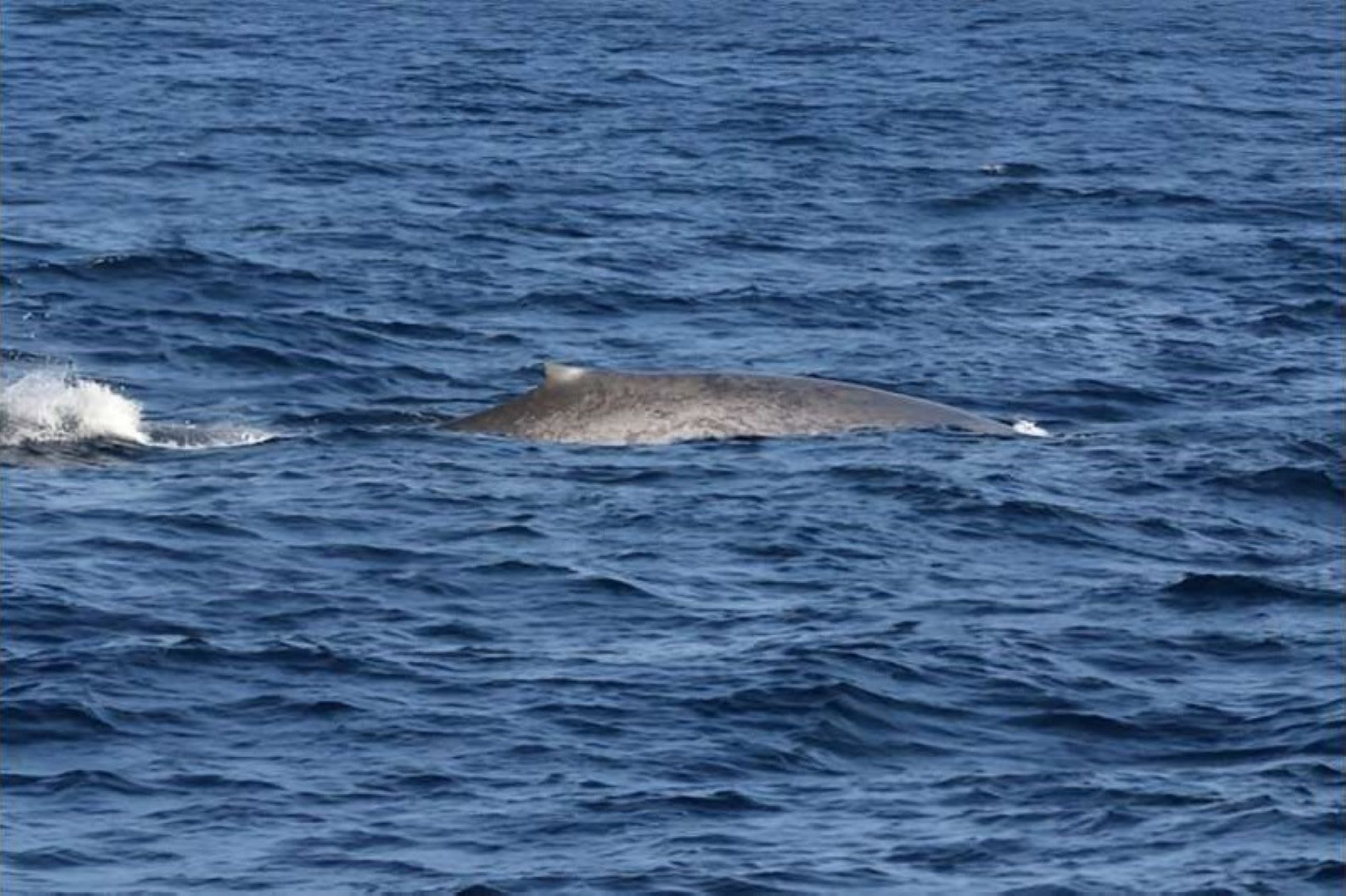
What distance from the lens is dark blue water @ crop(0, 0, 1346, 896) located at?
72.9 ft

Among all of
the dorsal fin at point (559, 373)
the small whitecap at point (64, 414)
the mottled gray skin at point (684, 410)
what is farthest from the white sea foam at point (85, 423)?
the dorsal fin at point (559, 373)

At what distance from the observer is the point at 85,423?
3366 centimetres

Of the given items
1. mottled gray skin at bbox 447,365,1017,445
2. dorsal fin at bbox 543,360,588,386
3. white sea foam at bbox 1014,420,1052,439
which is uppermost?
dorsal fin at bbox 543,360,588,386

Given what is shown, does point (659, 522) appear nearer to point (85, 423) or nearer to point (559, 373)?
point (559, 373)

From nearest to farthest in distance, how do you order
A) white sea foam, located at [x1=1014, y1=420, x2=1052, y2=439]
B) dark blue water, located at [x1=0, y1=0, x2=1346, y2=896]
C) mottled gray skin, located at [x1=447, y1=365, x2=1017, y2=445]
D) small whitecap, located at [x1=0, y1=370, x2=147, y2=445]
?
dark blue water, located at [x1=0, y1=0, x2=1346, y2=896] < small whitecap, located at [x1=0, y1=370, x2=147, y2=445] < mottled gray skin, located at [x1=447, y1=365, x2=1017, y2=445] < white sea foam, located at [x1=1014, y1=420, x2=1052, y2=439]

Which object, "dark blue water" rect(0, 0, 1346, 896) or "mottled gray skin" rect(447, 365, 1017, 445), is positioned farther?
"mottled gray skin" rect(447, 365, 1017, 445)

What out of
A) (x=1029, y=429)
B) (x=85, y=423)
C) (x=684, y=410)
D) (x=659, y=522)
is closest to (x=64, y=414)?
(x=85, y=423)

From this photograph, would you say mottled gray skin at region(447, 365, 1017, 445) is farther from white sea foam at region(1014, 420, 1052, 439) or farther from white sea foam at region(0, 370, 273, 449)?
white sea foam at region(0, 370, 273, 449)

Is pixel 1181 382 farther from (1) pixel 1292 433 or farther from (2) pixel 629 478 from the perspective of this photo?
(2) pixel 629 478

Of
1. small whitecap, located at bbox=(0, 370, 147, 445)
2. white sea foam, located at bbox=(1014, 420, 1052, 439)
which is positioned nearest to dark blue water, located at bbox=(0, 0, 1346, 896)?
small whitecap, located at bbox=(0, 370, 147, 445)

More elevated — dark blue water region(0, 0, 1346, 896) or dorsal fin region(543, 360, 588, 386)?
dorsal fin region(543, 360, 588, 386)

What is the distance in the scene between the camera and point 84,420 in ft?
111

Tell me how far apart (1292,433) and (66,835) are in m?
17.5

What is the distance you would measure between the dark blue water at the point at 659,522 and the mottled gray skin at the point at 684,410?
359mm
